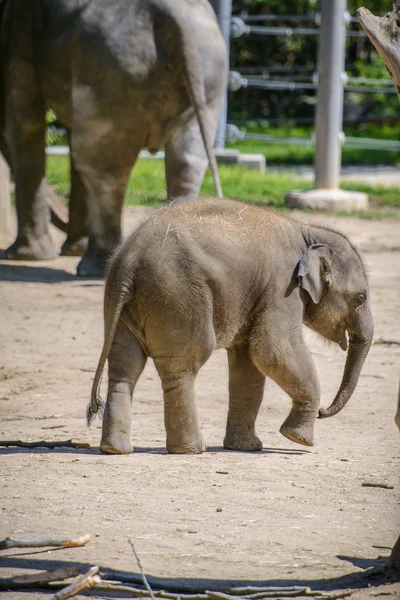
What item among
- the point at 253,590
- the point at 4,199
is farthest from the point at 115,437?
the point at 4,199

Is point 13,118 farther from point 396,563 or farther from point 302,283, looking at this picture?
point 396,563

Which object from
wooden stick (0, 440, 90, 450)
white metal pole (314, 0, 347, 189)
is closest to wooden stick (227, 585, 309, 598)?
wooden stick (0, 440, 90, 450)

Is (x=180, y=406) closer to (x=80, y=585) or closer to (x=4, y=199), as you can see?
(x=80, y=585)

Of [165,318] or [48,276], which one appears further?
[48,276]

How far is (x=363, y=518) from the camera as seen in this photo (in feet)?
13.1

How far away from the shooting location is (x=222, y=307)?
4758mm

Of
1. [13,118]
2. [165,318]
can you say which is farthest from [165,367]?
[13,118]

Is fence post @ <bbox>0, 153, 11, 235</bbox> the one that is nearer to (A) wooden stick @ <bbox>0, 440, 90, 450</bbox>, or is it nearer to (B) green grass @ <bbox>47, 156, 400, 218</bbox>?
(B) green grass @ <bbox>47, 156, 400, 218</bbox>

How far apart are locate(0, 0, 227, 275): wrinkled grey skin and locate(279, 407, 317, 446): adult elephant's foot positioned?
2835 millimetres

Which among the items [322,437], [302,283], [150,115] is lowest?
[322,437]

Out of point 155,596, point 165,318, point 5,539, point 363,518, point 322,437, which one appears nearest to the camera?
point 155,596

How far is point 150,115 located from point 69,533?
4.96 metres

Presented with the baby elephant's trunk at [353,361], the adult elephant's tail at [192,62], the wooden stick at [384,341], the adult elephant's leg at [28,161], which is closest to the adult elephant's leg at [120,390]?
the baby elephant's trunk at [353,361]

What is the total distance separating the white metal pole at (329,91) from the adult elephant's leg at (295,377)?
8.00 m
